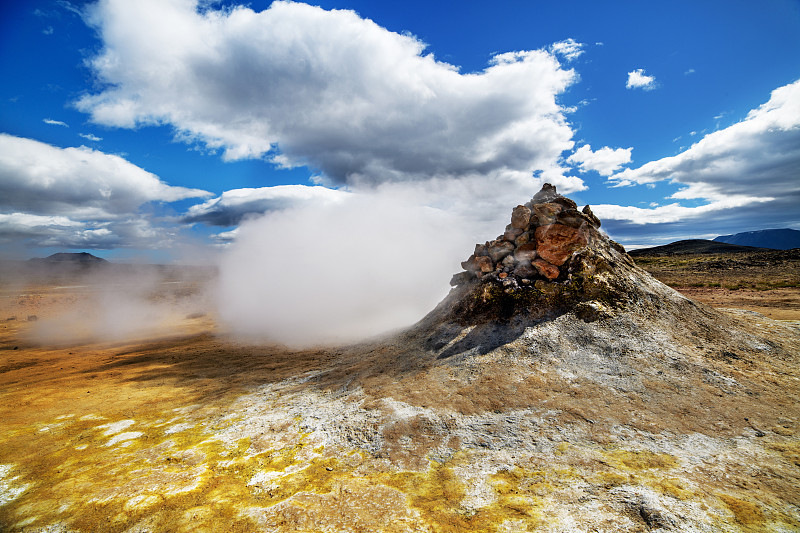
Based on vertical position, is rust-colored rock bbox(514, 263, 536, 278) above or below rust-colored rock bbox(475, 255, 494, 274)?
below

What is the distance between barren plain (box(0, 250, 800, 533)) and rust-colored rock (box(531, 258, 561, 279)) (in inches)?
49.6

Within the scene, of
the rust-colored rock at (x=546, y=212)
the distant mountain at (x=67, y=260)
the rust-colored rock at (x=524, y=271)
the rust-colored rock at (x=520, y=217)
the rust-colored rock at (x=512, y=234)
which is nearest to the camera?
the rust-colored rock at (x=524, y=271)

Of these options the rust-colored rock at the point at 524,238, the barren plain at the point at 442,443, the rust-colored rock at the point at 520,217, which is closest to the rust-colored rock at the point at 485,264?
the rust-colored rock at the point at 524,238

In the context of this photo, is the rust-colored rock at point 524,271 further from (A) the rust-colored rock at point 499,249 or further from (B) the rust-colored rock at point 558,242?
(A) the rust-colored rock at point 499,249

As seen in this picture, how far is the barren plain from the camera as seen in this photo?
10.5 feet

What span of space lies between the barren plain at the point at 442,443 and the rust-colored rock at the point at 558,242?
1790 millimetres

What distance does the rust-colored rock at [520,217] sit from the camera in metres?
9.31

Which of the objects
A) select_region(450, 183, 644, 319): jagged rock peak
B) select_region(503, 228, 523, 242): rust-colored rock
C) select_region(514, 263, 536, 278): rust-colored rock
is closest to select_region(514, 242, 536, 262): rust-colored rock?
select_region(450, 183, 644, 319): jagged rock peak

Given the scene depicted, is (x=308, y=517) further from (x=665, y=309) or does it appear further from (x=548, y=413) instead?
(x=665, y=309)

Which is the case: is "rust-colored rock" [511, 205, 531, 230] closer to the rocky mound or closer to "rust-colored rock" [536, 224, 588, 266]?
the rocky mound

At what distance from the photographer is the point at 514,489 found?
3518 mm

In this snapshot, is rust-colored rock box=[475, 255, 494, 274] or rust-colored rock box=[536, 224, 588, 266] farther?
rust-colored rock box=[475, 255, 494, 274]

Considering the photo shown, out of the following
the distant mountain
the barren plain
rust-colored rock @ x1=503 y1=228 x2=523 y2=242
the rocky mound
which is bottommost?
the barren plain

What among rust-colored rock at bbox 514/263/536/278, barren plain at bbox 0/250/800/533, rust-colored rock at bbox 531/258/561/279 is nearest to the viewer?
barren plain at bbox 0/250/800/533
